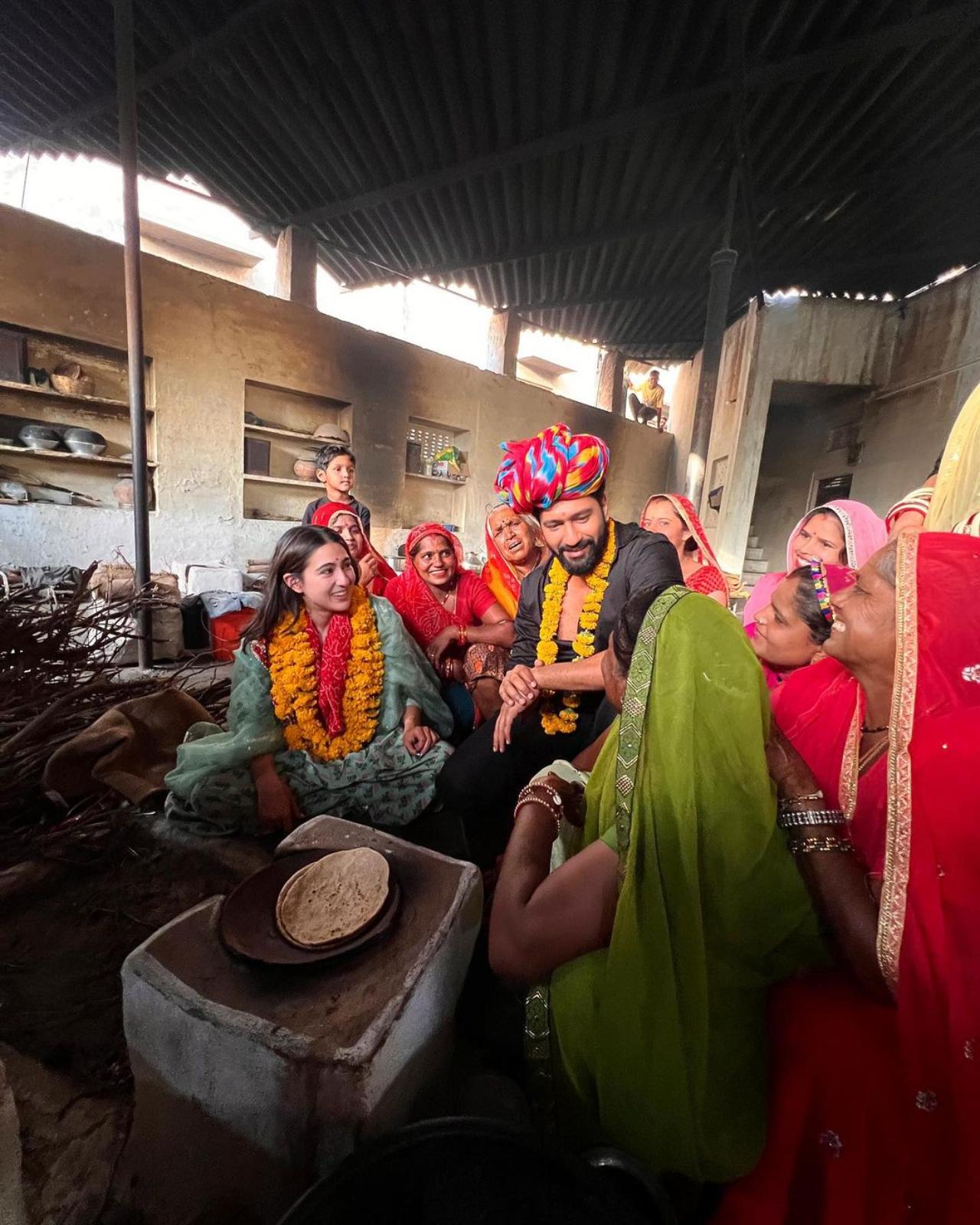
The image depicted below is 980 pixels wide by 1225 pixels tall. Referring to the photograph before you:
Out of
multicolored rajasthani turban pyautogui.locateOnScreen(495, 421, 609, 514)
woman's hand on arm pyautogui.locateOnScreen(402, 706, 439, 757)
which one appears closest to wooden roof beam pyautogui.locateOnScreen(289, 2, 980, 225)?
multicolored rajasthani turban pyautogui.locateOnScreen(495, 421, 609, 514)

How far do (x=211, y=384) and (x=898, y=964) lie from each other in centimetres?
801

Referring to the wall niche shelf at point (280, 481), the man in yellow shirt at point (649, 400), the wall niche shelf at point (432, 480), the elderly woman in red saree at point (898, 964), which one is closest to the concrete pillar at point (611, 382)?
the man in yellow shirt at point (649, 400)

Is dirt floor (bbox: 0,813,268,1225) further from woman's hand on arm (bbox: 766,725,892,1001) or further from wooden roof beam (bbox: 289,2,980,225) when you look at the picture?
wooden roof beam (bbox: 289,2,980,225)

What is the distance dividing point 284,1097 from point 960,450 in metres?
3.21

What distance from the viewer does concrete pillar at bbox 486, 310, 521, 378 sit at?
10.5 metres

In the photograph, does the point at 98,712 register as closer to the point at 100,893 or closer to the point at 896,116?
the point at 100,893

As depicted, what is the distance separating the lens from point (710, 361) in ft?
24.5

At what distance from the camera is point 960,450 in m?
2.24

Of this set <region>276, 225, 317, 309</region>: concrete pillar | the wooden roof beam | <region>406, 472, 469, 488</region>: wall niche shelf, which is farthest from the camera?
<region>406, 472, 469, 488</region>: wall niche shelf

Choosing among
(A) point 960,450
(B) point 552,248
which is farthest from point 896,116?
(A) point 960,450

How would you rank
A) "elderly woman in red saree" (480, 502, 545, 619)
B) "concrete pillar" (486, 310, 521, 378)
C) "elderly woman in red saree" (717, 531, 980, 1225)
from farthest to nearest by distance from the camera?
"concrete pillar" (486, 310, 521, 378), "elderly woman in red saree" (480, 502, 545, 619), "elderly woman in red saree" (717, 531, 980, 1225)

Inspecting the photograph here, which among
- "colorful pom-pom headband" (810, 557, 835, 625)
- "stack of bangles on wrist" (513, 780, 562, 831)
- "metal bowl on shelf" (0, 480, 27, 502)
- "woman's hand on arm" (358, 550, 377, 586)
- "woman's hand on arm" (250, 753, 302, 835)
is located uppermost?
"metal bowl on shelf" (0, 480, 27, 502)

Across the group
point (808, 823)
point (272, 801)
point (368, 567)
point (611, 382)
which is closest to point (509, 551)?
point (368, 567)

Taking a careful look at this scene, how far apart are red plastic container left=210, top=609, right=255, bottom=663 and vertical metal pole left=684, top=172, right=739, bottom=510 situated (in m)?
7.10
